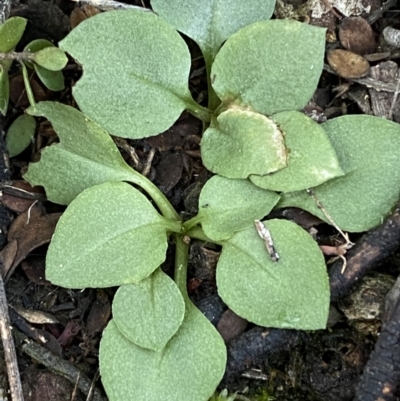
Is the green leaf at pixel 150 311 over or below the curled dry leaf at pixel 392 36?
below

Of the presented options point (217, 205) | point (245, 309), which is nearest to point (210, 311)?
point (245, 309)

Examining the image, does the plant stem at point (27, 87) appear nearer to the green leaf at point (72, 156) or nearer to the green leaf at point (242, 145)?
the green leaf at point (72, 156)

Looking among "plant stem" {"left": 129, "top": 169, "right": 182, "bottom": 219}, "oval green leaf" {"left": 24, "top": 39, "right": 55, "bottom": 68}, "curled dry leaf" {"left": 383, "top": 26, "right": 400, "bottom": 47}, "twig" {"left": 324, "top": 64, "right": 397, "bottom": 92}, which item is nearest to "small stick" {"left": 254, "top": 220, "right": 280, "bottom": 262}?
"plant stem" {"left": 129, "top": 169, "right": 182, "bottom": 219}

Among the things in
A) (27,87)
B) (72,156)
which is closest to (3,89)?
(27,87)

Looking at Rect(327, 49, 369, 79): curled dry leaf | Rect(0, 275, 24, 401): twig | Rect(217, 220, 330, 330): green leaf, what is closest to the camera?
Rect(217, 220, 330, 330): green leaf

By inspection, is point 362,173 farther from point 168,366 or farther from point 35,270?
point 35,270

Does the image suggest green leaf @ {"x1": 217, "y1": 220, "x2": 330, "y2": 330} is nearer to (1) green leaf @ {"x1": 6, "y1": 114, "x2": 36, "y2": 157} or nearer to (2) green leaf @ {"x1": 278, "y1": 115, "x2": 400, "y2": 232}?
(2) green leaf @ {"x1": 278, "y1": 115, "x2": 400, "y2": 232}

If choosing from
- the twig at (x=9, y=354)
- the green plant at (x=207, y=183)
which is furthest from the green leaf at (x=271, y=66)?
the twig at (x=9, y=354)
